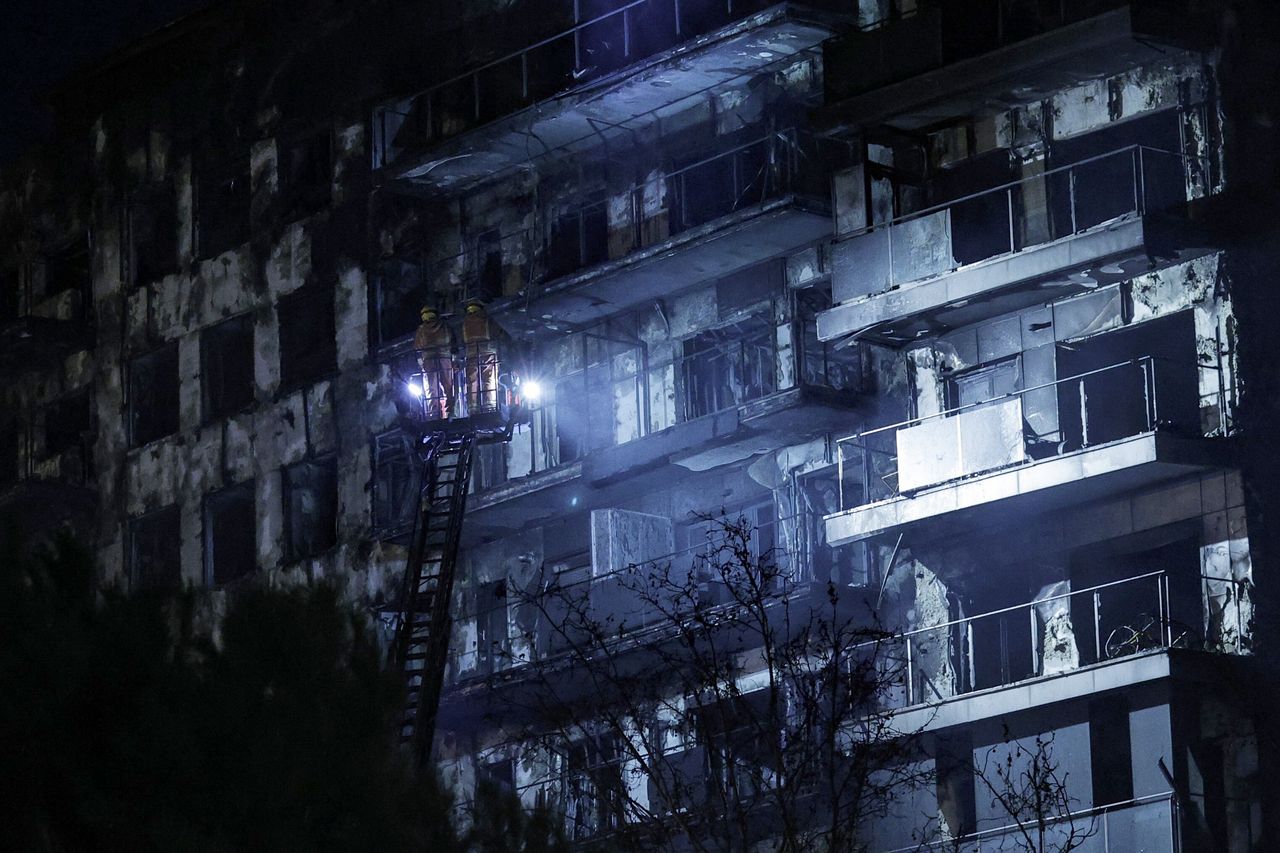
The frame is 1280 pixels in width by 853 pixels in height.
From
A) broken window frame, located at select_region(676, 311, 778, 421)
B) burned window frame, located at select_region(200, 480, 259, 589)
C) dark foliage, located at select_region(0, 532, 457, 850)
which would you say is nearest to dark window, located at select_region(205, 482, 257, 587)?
burned window frame, located at select_region(200, 480, 259, 589)

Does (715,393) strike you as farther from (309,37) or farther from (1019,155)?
(309,37)

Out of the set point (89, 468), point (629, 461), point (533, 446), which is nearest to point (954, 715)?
point (629, 461)

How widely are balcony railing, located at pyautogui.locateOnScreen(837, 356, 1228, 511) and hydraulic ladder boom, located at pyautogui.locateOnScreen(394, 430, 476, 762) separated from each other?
672 centimetres

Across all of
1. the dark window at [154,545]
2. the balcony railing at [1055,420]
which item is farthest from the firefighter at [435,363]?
the dark window at [154,545]

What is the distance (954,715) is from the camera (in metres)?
35.8

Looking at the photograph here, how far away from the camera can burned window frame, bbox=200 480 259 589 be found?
160 ft

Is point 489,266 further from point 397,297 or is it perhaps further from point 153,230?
point 153,230

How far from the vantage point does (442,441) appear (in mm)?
41156

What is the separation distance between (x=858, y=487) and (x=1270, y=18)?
8029 mm

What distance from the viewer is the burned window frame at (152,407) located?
2002 inches

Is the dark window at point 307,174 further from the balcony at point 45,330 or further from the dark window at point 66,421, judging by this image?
the dark window at point 66,421

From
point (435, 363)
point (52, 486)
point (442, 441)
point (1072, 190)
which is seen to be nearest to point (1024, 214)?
point (1072, 190)

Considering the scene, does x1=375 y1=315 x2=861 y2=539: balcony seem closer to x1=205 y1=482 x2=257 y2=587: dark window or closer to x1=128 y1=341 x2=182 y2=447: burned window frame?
x1=205 y1=482 x2=257 y2=587: dark window

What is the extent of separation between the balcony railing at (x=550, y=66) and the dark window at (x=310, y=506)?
520 centimetres
